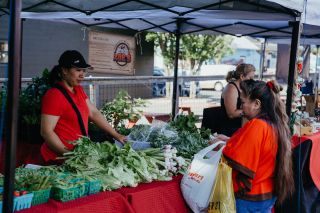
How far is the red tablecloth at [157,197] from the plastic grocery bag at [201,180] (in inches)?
5.0

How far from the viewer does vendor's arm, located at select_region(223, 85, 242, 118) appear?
5.21m

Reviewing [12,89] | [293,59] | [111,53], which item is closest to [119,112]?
[111,53]

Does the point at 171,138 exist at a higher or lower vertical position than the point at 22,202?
higher

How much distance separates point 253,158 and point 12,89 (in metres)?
1.70

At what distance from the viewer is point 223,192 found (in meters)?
2.87

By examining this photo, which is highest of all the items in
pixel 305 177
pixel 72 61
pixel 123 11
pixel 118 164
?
pixel 123 11

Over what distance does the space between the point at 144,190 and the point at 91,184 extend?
43 cm

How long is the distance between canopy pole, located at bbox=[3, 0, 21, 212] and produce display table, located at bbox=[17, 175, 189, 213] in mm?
449

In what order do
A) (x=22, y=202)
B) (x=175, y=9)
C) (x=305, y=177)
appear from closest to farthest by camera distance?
(x=22, y=202)
(x=305, y=177)
(x=175, y=9)

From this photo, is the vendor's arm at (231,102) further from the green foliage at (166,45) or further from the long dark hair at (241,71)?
the green foliage at (166,45)

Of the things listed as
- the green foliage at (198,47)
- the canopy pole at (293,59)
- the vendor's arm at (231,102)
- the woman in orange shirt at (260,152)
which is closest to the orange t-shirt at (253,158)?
the woman in orange shirt at (260,152)

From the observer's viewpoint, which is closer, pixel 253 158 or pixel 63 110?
pixel 253 158

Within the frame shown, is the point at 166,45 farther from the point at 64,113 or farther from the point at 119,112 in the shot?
the point at 64,113

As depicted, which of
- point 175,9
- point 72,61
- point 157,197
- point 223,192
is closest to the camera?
point 223,192
